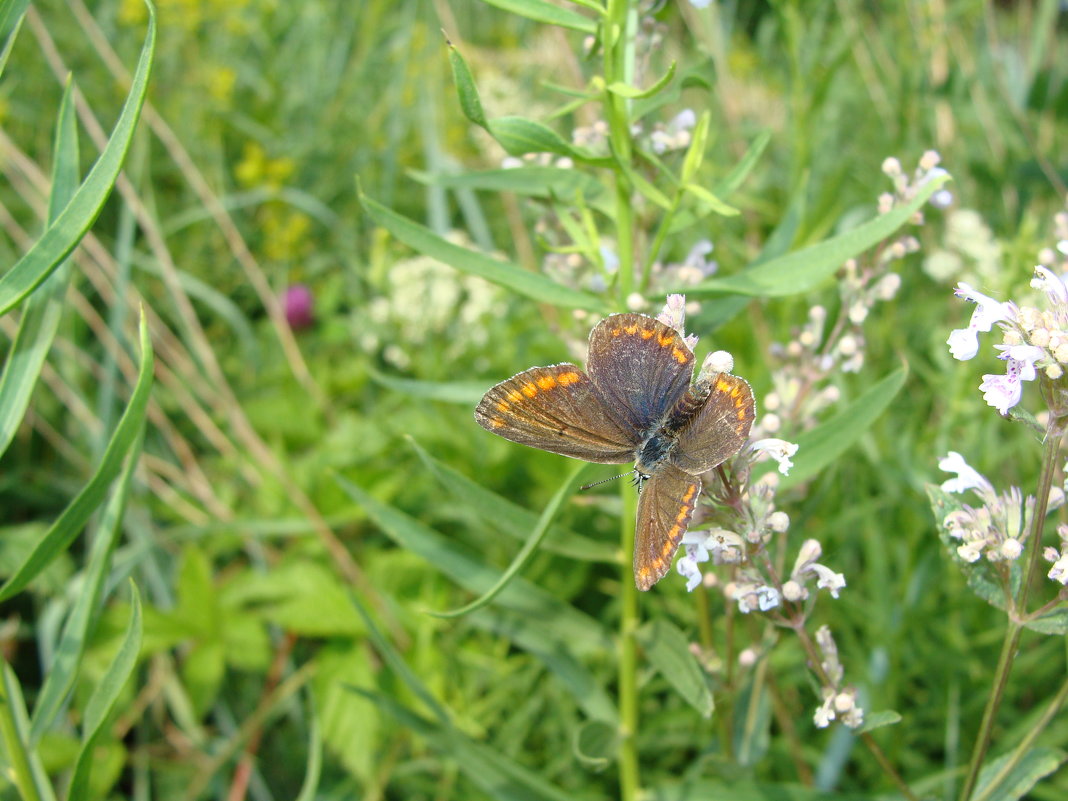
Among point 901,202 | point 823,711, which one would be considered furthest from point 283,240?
point 823,711

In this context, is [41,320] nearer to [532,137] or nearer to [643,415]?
[532,137]

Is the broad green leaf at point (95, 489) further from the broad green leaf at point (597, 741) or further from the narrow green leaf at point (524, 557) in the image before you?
the broad green leaf at point (597, 741)

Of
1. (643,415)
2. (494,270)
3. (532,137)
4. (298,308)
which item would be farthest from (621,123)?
(298,308)

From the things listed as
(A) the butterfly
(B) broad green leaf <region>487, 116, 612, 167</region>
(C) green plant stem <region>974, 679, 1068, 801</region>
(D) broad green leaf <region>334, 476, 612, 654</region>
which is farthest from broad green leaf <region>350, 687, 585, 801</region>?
(B) broad green leaf <region>487, 116, 612, 167</region>

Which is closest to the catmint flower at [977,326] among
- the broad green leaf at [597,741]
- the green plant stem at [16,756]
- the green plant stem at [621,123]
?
the green plant stem at [621,123]

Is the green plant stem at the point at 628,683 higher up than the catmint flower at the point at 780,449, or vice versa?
the catmint flower at the point at 780,449
